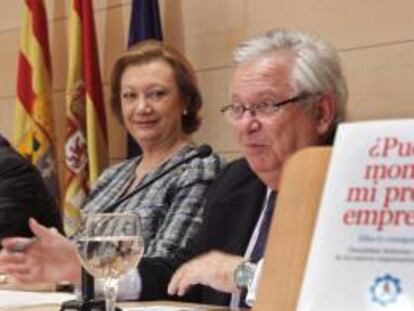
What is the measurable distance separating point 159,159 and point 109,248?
180cm

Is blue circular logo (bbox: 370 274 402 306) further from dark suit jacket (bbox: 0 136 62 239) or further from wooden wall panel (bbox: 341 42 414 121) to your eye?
dark suit jacket (bbox: 0 136 62 239)

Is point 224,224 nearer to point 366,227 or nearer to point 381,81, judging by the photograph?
point 381,81

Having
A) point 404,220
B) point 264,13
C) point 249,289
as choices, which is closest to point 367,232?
point 404,220

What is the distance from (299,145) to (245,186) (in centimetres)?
20

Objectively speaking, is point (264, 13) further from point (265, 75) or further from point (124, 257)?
point (124, 257)

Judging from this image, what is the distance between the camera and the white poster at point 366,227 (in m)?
0.69

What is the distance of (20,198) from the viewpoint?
10.4ft

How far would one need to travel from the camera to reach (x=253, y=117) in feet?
7.17

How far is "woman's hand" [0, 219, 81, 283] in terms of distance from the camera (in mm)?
1841

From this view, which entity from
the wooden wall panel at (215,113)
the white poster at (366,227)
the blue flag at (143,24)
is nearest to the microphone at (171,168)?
the wooden wall panel at (215,113)

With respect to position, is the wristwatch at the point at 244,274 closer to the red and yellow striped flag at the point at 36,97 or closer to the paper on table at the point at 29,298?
the paper on table at the point at 29,298

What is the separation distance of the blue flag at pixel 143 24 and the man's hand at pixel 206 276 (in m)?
2.16

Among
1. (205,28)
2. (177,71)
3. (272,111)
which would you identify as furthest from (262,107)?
(205,28)

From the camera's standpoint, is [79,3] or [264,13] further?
[79,3]
